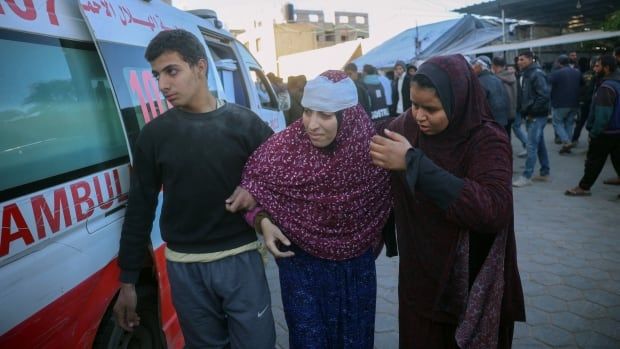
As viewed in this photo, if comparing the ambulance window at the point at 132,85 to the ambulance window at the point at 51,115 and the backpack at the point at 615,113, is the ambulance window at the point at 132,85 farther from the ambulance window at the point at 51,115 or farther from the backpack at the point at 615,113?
the backpack at the point at 615,113

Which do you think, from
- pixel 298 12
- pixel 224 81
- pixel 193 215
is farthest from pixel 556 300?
pixel 298 12

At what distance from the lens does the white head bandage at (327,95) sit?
5.23 ft

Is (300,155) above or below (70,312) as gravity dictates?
above

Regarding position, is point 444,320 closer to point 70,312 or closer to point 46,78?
point 70,312

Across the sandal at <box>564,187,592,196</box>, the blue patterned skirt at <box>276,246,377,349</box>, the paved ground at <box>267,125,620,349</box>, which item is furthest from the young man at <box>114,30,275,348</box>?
the sandal at <box>564,187,592,196</box>

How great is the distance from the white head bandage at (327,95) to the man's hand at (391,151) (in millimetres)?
242

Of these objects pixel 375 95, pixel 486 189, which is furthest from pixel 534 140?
pixel 486 189

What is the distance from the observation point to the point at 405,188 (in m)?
1.67

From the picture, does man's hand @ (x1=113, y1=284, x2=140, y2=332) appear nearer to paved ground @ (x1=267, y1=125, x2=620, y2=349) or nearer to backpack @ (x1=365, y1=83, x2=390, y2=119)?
paved ground @ (x1=267, y1=125, x2=620, y2=349)

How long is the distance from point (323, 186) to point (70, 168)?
0.98 meters

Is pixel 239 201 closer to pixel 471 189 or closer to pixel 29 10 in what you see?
pixel 471 189

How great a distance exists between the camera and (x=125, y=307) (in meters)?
1.77

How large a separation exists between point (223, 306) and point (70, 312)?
0.58 metres

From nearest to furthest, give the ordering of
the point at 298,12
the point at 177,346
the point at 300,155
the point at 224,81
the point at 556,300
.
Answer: the point at 300,155
the point at 177,346
the point at 556,300
the point at 224,81
the point at 298,12
